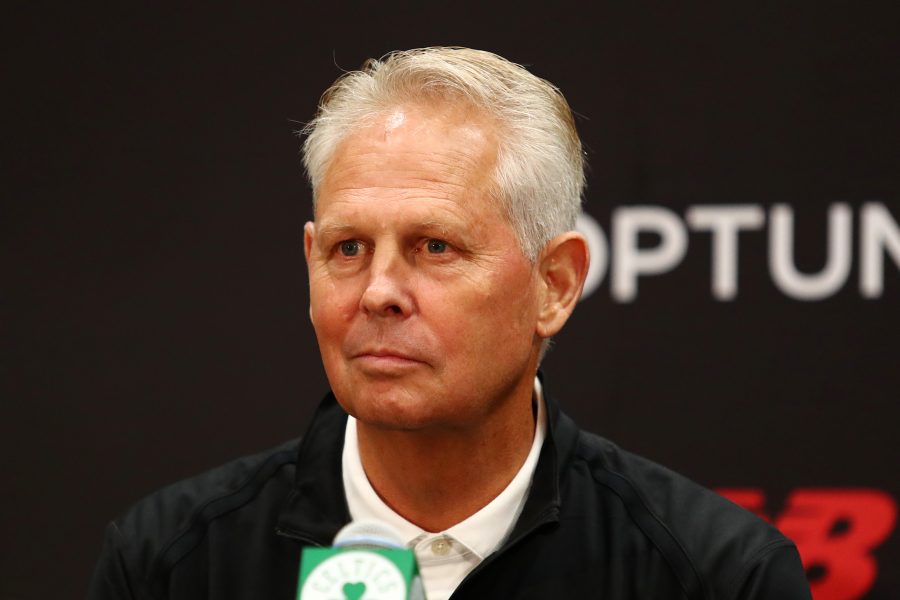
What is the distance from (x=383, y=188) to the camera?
5.83 feet

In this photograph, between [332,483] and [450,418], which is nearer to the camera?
[450,418]

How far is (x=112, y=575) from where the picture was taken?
76.9 inches

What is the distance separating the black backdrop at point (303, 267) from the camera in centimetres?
276

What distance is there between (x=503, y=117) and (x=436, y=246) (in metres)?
0.23

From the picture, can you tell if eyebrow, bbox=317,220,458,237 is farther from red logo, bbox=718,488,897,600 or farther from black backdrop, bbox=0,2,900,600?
red logo, bbox=718,488,897,600

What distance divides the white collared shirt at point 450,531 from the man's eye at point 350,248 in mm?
368

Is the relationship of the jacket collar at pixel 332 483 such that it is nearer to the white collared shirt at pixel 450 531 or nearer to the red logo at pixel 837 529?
the white collared shirt at pixel 450 531

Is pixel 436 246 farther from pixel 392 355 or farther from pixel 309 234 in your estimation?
pixel 309 234

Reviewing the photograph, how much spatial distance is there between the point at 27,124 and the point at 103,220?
0.98ft

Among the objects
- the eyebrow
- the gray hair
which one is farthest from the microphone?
the gray hair

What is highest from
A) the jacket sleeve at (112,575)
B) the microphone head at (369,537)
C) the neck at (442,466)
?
the microphone head at (369,537)

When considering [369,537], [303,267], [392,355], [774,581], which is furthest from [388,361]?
[303,267]

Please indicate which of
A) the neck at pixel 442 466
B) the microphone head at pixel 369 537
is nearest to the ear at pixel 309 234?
the neck at pixel 442 466

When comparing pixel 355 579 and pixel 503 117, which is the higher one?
pixel 503 117
